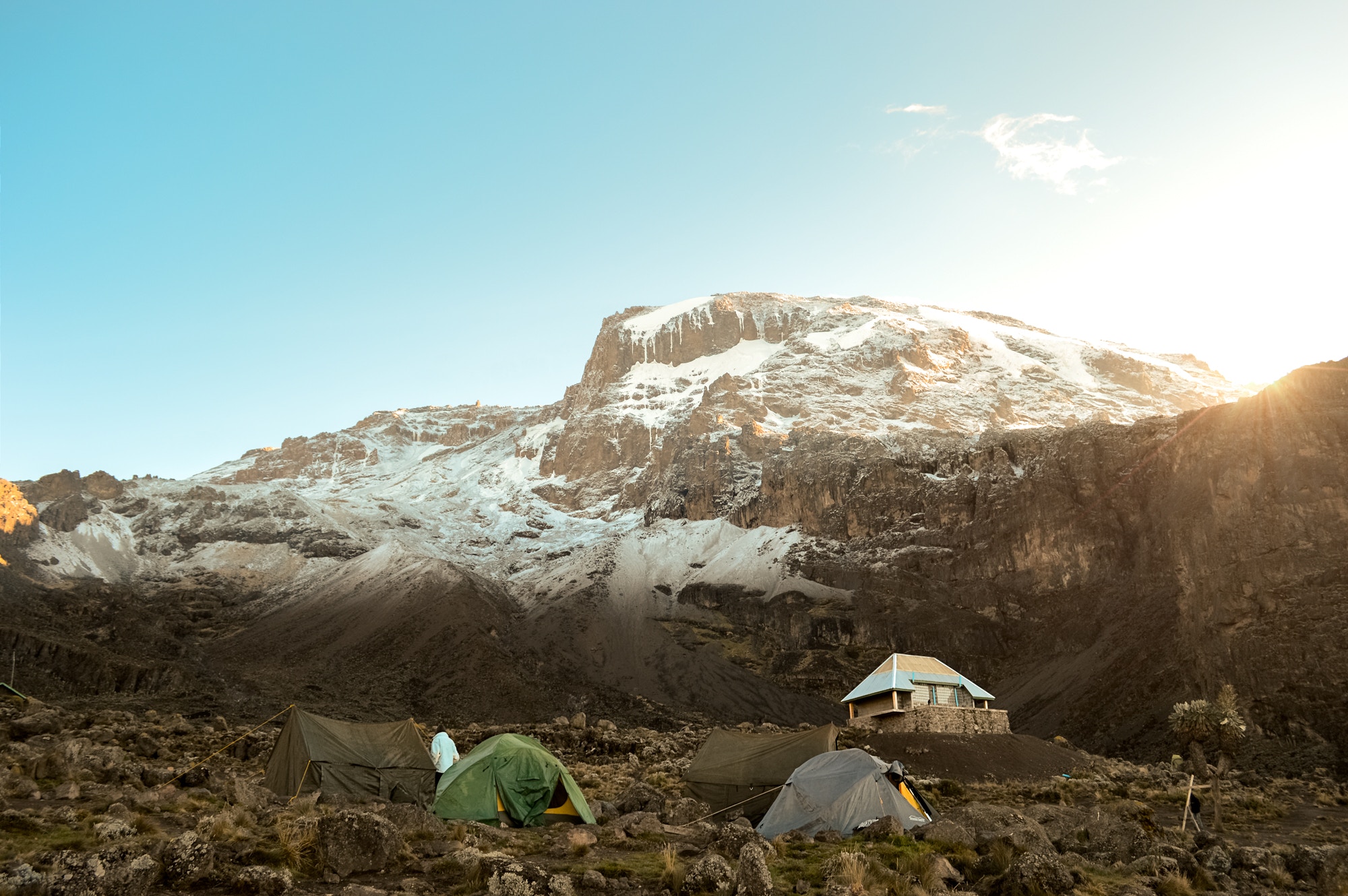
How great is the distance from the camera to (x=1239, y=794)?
3269cm

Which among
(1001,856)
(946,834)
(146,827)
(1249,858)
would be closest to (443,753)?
(146,827)

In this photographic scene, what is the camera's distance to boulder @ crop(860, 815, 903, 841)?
1839 centimetres

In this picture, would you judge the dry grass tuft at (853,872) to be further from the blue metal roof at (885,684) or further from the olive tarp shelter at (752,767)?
the blue metal roof at (885,684)

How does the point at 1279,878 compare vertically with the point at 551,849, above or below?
below

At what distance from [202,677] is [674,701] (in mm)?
39379

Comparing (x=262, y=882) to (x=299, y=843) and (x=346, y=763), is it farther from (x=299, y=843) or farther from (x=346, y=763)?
(x=346, y=763)

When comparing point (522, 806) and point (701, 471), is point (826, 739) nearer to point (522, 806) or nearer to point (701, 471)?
point (522, 806)

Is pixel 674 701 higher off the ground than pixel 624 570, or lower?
lower

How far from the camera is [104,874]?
34.6 ft

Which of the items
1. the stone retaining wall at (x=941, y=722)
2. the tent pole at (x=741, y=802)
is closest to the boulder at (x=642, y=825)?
the tent pole at (x=741, y=802)

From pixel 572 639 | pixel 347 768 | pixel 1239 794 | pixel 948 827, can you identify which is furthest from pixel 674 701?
pixel 948 827

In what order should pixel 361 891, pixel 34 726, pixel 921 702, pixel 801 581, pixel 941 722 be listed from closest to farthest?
1. pixel 361 891
2. pixel 34 726
3. pixel 941 722
4. pixel 921 702
5. pixel 801 581

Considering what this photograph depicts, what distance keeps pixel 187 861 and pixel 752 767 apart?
16519 millimetres

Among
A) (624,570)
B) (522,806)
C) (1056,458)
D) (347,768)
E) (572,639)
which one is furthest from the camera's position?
(624,570)
